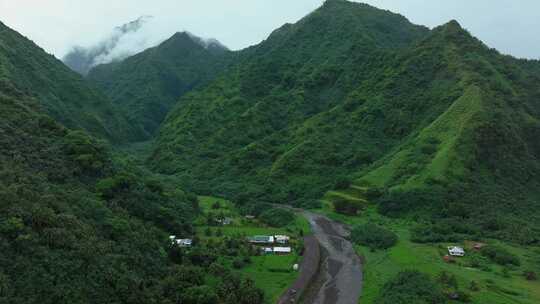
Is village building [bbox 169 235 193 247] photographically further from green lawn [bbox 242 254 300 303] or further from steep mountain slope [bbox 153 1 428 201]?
steep mountain slope [bbox 153 1 428 201]

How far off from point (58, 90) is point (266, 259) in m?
103

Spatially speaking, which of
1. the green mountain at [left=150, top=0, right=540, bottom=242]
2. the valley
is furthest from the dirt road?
the green mountain at [left=150, top=0, right=540, bottom=242]

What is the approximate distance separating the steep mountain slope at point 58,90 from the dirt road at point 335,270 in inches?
2723

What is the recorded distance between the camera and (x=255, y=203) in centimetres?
8694

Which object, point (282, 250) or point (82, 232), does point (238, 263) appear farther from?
point (82, 232)

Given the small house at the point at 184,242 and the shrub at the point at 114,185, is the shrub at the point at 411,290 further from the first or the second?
the shrub at the point at 114,185

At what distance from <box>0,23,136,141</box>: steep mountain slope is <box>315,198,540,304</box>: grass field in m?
78.0

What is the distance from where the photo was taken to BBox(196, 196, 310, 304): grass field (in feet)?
161

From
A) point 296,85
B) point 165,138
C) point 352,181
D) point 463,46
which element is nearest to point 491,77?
point 463,46

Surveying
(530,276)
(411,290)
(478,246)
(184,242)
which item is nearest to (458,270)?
(530,276)

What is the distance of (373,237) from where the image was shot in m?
64.5

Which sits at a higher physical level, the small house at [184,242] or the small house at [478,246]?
the small house at [184,242]

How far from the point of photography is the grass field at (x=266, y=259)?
161 feet

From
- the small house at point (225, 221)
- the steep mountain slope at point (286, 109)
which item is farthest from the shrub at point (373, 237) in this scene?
the steep mountain slope at point (286, 109)
